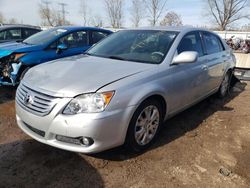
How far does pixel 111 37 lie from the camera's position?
14.4ft

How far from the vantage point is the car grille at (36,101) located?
2.66m

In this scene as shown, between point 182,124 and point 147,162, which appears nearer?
point 147,162

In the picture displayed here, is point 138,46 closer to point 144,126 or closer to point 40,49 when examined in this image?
point 144,126

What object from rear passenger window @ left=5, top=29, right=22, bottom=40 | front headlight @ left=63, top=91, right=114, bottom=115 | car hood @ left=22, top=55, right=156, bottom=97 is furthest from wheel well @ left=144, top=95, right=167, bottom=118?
rear passenger window @ left=5, top=29, right=22, bottom=40

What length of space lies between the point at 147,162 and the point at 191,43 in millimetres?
2139

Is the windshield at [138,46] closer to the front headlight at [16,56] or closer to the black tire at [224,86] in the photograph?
the front headlight at [16,56]

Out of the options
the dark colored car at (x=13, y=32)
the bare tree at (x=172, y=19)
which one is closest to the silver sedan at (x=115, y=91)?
the dark colored car at (x=13, y=32)

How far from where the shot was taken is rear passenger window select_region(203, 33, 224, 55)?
15.2ft

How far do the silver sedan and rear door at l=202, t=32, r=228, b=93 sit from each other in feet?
0.76

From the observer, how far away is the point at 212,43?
4.89m

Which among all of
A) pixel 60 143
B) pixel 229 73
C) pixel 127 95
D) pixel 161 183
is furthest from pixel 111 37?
pixel 229 73

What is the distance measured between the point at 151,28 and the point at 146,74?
4.70 ft

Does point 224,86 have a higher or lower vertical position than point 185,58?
lower

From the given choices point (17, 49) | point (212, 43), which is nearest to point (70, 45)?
point (17, 49)
